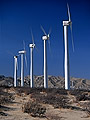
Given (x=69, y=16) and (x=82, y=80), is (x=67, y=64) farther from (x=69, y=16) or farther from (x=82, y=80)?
(x=82, y=80)

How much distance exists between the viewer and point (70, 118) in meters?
12.7

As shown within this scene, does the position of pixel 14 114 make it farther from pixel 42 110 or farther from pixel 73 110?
pixel 73 110

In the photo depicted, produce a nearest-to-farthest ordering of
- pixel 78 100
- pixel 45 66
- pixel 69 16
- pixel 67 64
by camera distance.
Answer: pixel 78 100 < pixel 67 64 < pixel 69 16 < pixel 45 66

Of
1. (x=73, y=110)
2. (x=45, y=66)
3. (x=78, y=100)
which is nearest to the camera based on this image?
(x=73, y=110)

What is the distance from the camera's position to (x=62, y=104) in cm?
1606

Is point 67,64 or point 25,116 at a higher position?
point 67,64

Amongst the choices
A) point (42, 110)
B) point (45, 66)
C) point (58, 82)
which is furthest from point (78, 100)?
point (58, 82)

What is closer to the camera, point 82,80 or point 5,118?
point 5,118

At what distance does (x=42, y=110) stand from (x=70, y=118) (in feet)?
5.46

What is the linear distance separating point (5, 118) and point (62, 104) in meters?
5.46

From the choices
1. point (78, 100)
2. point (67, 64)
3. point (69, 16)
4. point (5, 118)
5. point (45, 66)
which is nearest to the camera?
point (5, 118)

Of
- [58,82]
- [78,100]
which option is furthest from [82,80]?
[78,100]

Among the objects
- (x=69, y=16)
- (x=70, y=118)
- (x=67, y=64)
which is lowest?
(x=70, y=118)

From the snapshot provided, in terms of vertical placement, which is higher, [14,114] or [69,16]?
[69,16]
